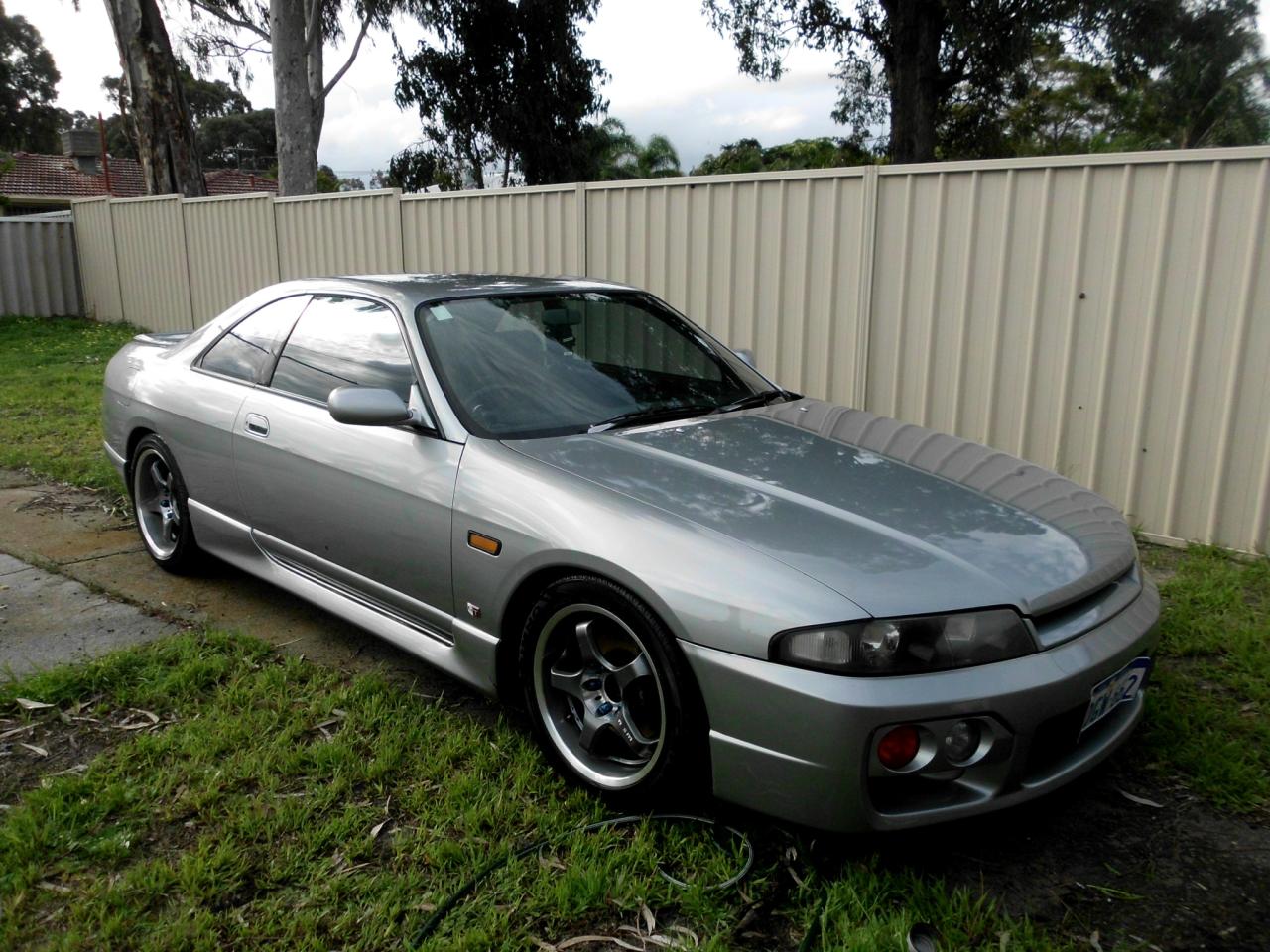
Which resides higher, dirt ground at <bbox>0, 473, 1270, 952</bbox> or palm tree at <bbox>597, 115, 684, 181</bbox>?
palm tree at <bbox>597, 115, 684, 181</bbox>

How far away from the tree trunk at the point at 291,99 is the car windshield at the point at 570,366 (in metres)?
12.4

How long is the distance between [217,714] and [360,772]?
673 mm

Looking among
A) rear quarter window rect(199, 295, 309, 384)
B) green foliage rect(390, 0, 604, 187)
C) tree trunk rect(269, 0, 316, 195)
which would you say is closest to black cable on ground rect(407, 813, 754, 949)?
rear quarter window rect(199, 295, 309, 384)

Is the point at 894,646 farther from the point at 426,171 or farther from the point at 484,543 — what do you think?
the point at 426,171

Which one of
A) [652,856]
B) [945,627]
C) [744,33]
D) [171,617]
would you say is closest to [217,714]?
[171,617]

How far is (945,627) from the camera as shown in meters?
2.34

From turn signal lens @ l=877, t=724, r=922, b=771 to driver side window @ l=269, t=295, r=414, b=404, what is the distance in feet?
6.46

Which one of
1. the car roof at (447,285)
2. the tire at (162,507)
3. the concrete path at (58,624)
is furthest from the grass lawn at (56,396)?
the car roof at (447,285)

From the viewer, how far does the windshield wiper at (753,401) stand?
3779 mm

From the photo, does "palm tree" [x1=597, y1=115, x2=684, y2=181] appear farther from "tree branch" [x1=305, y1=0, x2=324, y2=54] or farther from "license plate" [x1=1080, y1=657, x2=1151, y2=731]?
"license plate" [x1=1080, y1=657, x2=1151, y2=731]

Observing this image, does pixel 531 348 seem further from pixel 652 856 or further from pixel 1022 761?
pixel 1022 761

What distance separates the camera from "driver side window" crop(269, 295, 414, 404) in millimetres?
3574

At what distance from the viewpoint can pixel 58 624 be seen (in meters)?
4.16

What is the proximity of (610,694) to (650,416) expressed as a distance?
1118 mm
